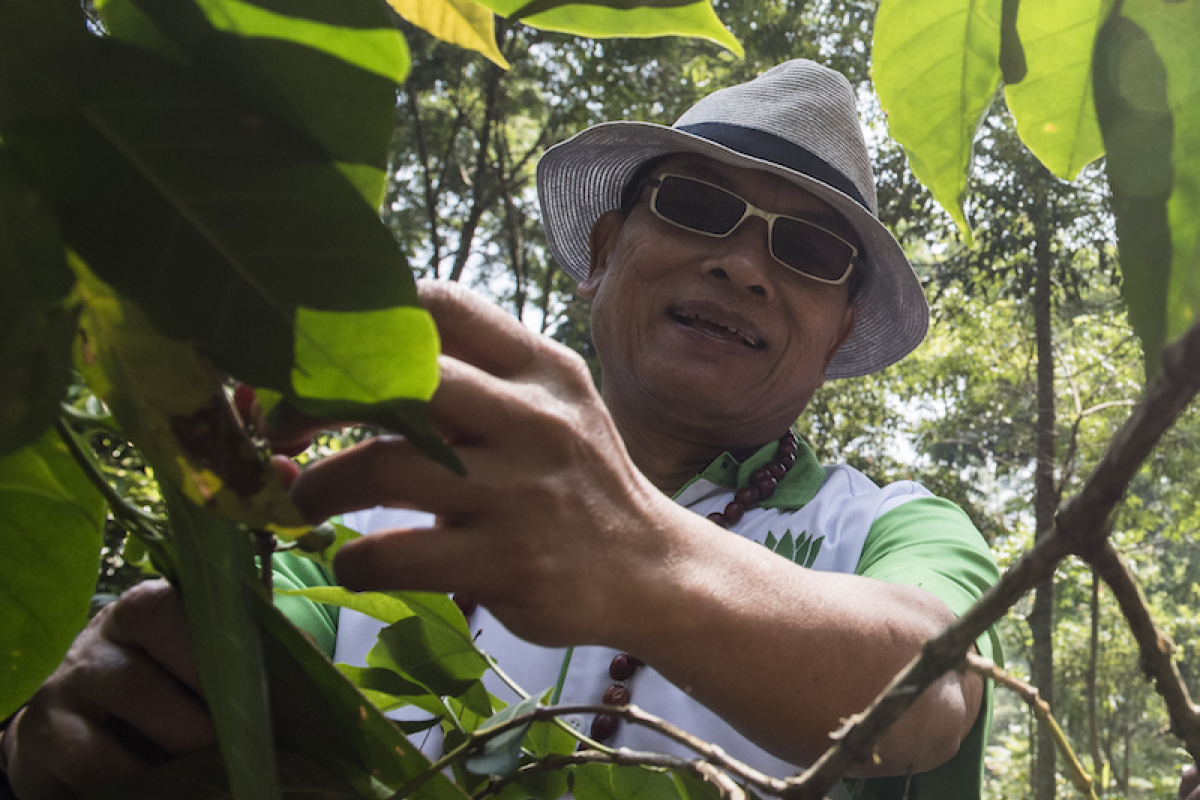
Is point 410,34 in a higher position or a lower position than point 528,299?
higher

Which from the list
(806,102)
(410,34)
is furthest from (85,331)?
(410,34)

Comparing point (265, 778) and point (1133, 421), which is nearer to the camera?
point (1133, 421)

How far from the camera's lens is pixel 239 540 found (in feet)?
1.16

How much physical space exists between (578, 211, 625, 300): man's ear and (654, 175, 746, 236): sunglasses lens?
17 centimetres

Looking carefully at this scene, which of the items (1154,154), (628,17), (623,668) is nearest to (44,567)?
(628,17)

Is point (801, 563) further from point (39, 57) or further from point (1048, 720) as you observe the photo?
point (39, 57)

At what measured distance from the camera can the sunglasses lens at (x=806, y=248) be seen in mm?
1628

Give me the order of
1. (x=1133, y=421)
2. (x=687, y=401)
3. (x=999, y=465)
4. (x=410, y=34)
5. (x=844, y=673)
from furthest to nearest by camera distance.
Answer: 1. (x=999, y=465)
2. (x=410, y=34)
3. (x=687, y=401)
4. (x=844, y=673)
5. (x=1133, y=421)

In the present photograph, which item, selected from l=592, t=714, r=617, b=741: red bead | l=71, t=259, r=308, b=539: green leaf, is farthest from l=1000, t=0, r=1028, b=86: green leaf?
l=592, t=714, r=617, b=741: red bead

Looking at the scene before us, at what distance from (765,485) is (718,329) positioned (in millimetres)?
276

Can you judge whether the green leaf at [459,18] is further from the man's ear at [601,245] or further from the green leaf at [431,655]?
the man's ear at [601,245]

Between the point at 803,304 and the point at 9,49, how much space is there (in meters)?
1.45

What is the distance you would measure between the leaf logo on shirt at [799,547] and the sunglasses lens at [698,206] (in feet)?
1.80

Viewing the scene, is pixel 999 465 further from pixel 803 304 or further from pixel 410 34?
pixel 803 304
